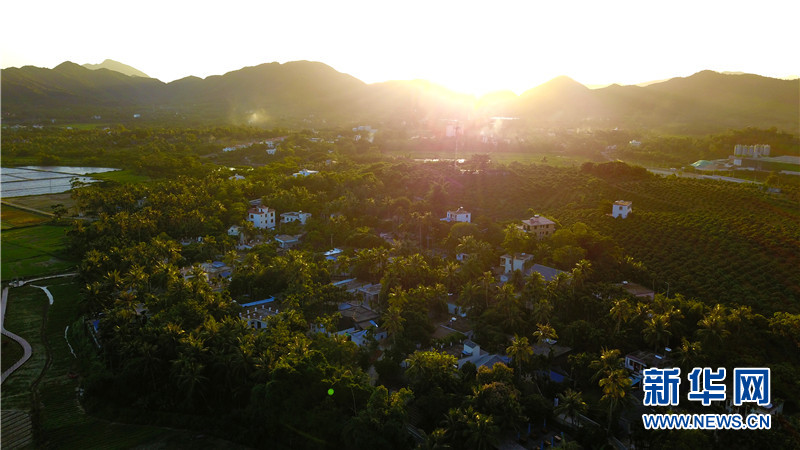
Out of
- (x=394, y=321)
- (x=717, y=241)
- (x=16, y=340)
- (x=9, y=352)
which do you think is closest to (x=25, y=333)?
(x=16, y=340)

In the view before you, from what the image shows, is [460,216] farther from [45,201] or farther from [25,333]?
[45,201]

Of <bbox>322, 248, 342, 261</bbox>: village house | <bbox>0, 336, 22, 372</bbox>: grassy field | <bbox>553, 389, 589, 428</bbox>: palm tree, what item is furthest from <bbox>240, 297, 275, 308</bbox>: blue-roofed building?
<bbox>553, 389, 589, 428</bbox>: palm tree

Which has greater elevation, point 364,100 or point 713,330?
point 364,100

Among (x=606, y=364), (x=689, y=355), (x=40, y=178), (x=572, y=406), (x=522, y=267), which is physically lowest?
(x=572, y=406)

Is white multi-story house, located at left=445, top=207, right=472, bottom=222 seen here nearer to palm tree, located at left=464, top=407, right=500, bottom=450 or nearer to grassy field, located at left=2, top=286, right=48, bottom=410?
palm tree, located at left=464, top=407, right=500, bottom=450

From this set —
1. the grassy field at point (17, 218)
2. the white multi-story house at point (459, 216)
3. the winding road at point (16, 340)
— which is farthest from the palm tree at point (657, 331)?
the grassy field at point (17, 218)

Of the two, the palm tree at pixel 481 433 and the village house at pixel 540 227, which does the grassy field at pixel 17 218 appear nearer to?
the village house at pixel 540 227
